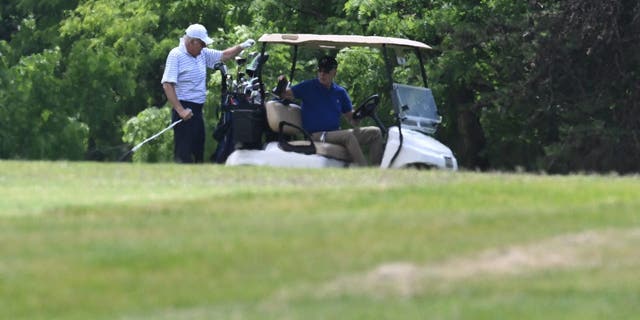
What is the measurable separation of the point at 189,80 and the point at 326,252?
8600 millimetres

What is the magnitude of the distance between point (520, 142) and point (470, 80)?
129 centimetres

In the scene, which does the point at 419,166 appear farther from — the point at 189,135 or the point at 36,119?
A: the point at 36,119

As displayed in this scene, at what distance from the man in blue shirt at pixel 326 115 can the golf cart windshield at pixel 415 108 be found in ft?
1.42

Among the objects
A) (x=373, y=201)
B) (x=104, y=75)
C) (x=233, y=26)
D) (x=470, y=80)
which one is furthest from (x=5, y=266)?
(x=233, y=26)

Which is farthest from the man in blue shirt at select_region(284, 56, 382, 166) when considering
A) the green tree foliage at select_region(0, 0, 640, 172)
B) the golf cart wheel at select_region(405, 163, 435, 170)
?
the green tree foliage at select_region(0, 0, 640, 172)

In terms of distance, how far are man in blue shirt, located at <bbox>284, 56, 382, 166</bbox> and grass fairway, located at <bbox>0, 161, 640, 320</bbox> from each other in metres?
4.26

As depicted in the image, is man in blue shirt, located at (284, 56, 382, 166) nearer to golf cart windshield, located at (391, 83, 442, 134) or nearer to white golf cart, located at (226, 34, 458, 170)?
white golf cart, located at (226, 34, 458, 170)

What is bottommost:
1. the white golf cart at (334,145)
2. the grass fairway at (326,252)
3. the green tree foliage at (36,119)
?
the green tree foliage at (36,119)

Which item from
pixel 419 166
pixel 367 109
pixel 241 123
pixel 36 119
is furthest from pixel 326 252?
pixel 36 119

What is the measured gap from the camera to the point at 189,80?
800 inches

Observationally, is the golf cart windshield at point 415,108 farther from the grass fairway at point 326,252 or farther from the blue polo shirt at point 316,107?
the grass fairway at point 326,252

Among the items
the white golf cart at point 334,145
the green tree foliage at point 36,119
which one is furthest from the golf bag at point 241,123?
the green tree foliage at point 36,119

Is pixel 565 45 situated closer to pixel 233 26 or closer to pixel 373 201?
pixel 233 26

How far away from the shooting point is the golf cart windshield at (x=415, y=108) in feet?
68.3
